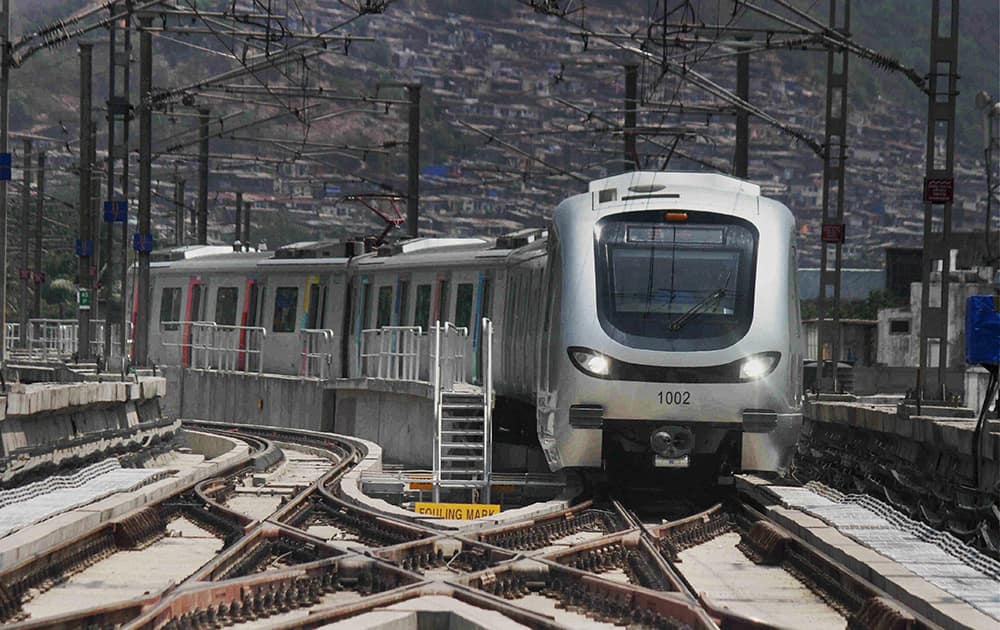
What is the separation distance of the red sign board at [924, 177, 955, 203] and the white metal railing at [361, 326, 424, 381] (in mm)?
9066

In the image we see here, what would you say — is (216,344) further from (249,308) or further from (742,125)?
(742,125)

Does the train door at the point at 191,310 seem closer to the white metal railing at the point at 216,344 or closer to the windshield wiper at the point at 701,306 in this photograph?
the white metal railing at the point at 216,344

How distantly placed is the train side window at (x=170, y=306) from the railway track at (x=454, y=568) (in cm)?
2436

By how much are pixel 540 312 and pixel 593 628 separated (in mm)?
9465

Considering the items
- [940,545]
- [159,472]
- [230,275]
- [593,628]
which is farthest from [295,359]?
[593,628]

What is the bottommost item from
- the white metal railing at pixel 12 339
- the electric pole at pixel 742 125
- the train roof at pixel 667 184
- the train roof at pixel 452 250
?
the white metal railing at pixel 12 339

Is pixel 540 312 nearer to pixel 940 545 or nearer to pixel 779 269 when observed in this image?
pixel 779 269

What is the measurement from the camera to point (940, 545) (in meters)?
13.4

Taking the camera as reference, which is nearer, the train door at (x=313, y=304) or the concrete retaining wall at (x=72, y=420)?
the concrete retaining wall at (x=72, y=420)

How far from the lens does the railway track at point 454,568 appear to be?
9797 millimetres

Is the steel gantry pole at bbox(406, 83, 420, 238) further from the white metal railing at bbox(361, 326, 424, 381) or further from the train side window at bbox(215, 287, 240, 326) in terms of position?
the white metal railing at bbox(361, 326, 424, 381)

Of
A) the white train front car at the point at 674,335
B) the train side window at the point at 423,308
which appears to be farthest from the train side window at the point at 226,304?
the white train front car at the point at 674,335

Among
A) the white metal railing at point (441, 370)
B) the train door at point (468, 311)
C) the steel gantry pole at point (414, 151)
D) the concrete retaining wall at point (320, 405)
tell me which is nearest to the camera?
the white metal railing at point (441, 370)

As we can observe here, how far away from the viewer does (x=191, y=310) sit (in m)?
41.5
